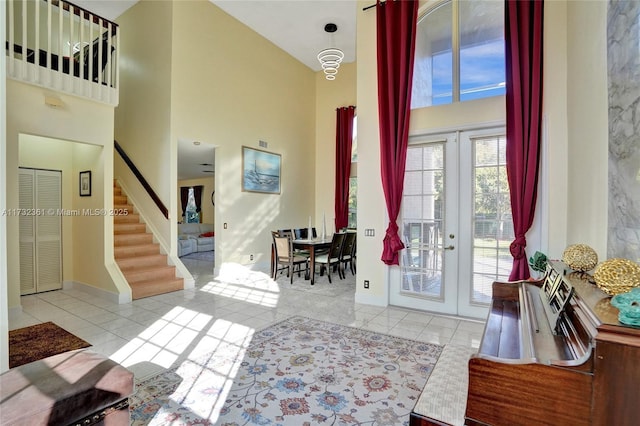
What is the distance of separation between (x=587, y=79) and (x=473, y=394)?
2.74m

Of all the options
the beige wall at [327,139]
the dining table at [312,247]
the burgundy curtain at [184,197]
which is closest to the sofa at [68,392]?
the dining table at [312,247]

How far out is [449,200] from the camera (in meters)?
3.91

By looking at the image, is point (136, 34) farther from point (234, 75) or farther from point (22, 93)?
point (22, 93)

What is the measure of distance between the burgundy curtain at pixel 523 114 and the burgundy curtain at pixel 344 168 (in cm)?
485

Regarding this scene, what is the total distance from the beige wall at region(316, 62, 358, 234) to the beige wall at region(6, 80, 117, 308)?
475 centimetres

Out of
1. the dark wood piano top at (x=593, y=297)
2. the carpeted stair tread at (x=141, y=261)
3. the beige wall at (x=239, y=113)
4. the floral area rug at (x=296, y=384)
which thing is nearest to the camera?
the dark wood piano top at (x=593, y=297)

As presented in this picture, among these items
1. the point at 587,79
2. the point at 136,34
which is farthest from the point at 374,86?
the point at 136,34

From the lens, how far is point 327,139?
348 inches

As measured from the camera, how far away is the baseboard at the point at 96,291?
452 cm

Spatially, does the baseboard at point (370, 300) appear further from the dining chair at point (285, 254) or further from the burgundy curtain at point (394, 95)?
the dining chair at point (285, 254)

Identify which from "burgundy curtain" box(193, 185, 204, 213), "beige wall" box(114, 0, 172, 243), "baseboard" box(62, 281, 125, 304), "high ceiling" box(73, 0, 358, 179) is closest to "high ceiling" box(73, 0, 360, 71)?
"high ceiling" box(73, 0, 358, 179)

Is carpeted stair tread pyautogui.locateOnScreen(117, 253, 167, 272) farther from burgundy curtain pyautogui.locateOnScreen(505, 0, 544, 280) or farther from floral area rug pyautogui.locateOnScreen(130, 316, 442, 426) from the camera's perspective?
burgundy curtain pyautogui.locateOnScreen(505, 0, 544, 280)

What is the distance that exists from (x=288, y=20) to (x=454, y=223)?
554 centimetres

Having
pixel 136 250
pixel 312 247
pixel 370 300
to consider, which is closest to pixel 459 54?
pixel 370 300
